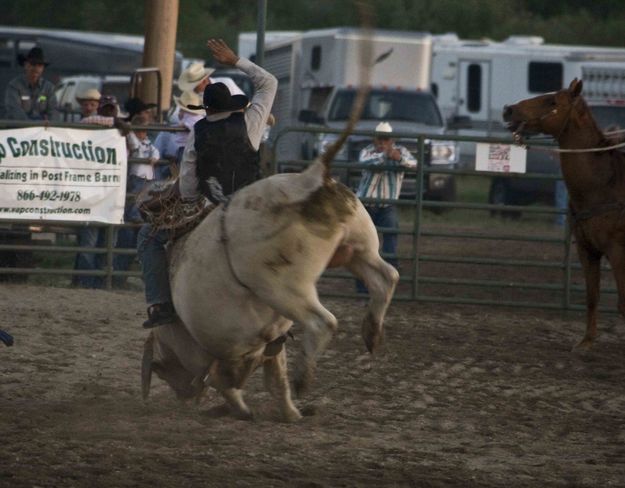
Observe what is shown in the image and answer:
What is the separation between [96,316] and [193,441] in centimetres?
448

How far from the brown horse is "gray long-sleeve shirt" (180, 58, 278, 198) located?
3964 mm

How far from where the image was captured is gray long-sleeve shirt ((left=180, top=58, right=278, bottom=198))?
699 cm

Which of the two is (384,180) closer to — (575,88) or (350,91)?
(575,88)

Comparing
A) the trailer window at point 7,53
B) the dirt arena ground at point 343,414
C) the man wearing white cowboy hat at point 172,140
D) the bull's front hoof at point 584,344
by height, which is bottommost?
the dirt arena ground at point 343,414

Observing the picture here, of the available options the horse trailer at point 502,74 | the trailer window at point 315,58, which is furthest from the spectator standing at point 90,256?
the horse trailer at point 502,74

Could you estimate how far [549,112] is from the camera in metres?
10.7

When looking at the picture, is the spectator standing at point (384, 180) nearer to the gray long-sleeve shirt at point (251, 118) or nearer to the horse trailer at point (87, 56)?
the gray long-sleeve shirt at point (251, 118)

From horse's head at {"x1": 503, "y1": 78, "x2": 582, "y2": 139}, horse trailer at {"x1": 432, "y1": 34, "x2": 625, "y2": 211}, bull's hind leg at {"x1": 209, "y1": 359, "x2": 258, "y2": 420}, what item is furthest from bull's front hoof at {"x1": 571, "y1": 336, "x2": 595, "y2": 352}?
horse trailer at {"x1": 432, "y1": 34, "x2": 625, "y2": 211}

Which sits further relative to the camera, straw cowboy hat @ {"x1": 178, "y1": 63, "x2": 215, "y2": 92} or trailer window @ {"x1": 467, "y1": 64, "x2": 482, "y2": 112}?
trailer window @ {"x1": 467, "y1": 64, "x2": 482, "y2": 112}

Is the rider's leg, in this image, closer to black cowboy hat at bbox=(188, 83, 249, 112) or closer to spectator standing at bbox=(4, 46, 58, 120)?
black cowboy hat at bbox=(188, 83, 249, 112)

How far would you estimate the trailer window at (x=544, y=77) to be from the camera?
2825cm

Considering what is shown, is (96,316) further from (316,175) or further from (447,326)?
(316,175)

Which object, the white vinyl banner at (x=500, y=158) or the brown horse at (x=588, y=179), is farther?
the white vinyl banner at (x=500, y=158)

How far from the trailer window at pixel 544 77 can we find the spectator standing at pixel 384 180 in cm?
1597
